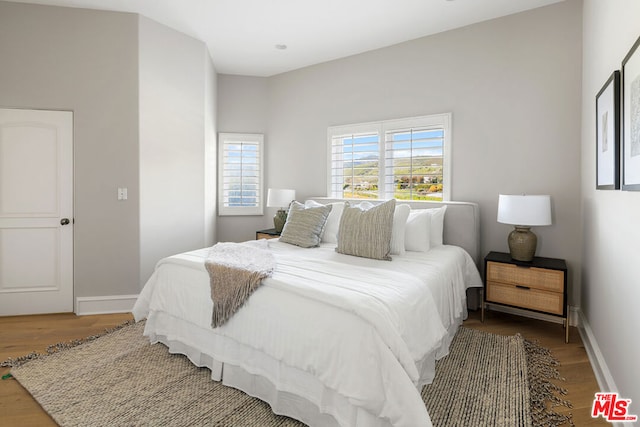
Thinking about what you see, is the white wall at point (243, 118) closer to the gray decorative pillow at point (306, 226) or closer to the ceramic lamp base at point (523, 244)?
the gray decorative pillow at point (306, 226)

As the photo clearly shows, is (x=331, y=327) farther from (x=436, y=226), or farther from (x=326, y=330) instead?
(x=436, y=226)

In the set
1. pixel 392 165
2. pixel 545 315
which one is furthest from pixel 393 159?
pixel 545 315

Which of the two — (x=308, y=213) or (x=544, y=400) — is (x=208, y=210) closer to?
(x=308, y=213)

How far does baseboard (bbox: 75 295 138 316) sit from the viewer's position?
350cm

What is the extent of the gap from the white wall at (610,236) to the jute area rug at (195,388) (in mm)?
418

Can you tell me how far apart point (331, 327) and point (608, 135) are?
78.3 inches

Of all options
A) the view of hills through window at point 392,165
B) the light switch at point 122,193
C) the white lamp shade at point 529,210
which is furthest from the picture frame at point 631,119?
the light switch at point 122,193

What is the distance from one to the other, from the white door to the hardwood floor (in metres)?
0.24

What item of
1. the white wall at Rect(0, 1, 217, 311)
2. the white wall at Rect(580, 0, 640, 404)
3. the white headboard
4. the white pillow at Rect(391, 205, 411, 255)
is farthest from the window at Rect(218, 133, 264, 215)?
the white wall at Rect(580, 0, 640, 404)

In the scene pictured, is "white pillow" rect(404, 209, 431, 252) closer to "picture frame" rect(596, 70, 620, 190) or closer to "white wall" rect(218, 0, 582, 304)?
"white wall" rect(218, 0, 582, 304)

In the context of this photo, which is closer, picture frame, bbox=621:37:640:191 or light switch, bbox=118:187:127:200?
picture frame, bbox=621:37:640:191

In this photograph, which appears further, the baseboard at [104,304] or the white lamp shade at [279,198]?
the white lamp shade at [279,198]

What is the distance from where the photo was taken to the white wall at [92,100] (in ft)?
10.9

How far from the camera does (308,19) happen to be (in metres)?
3.50
